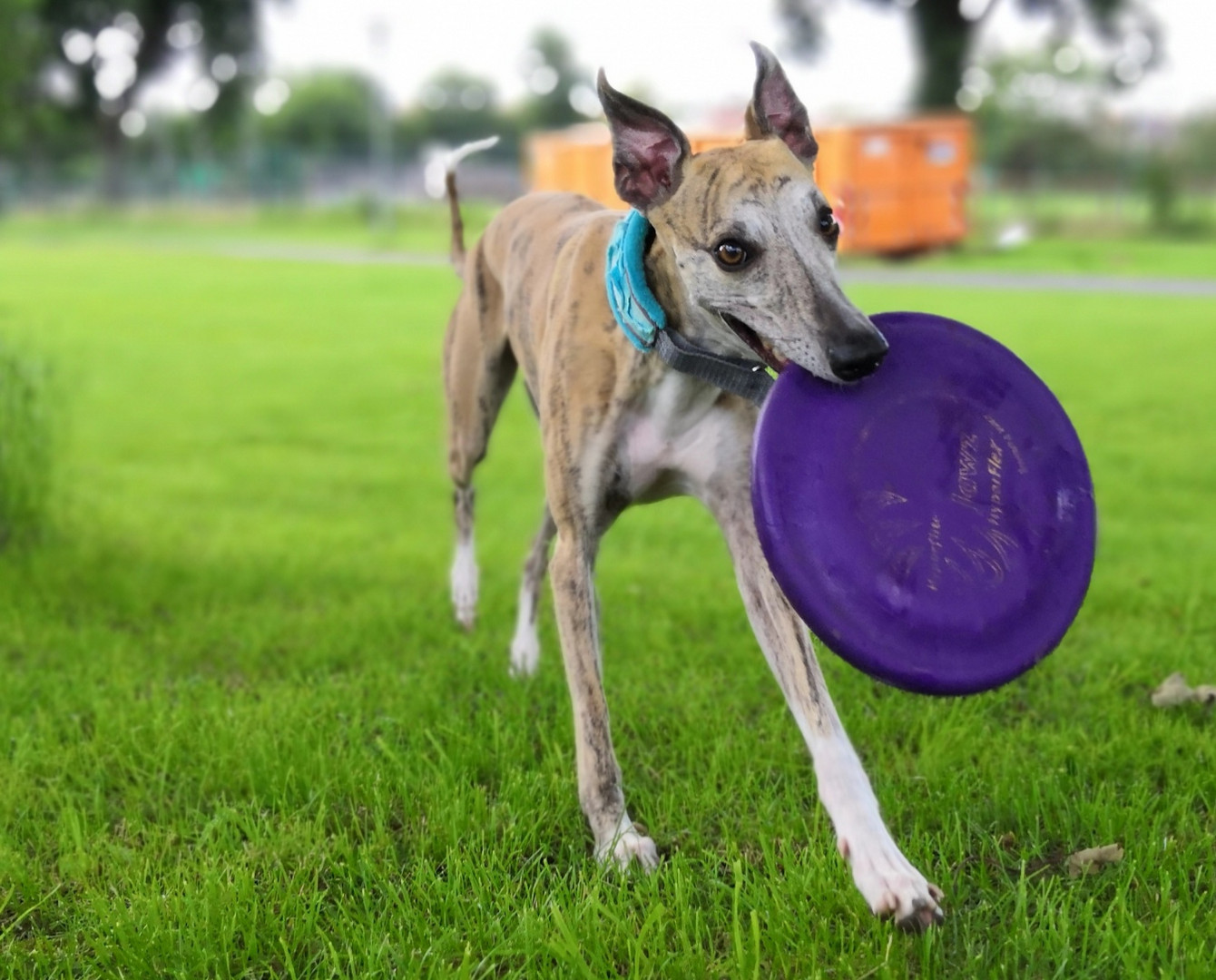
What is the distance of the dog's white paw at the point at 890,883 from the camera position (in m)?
2.51

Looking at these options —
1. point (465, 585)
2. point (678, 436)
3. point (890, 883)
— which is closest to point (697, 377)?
point (678, 436)

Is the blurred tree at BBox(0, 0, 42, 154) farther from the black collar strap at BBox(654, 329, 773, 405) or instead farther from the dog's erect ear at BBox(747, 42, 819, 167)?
the black collar strap at BBox(654, 329, 773, 405)

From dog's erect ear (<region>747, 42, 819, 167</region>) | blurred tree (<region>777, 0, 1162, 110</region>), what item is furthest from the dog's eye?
blurred tree (<region>777, 0, 1162, 110</region>)

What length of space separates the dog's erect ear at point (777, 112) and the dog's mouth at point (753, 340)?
1.89 feet

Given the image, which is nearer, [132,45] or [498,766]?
[498,766]

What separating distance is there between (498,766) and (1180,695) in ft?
6.51

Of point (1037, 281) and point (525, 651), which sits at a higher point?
point (525, 651)

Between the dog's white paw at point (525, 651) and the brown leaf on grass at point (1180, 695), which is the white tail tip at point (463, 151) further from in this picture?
the brown leaf on grass at point (1180, 695)

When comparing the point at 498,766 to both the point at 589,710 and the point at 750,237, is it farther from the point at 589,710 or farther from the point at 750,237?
the point at 750,237

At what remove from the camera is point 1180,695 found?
3682 millimetres

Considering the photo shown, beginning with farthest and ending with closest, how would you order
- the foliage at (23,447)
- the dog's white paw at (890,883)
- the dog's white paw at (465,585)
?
the foliage at (23,447) < the dog's white paw at (465,585) < the dog's white paw at (890,883)

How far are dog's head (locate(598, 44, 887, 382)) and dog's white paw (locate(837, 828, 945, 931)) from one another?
3.21ft

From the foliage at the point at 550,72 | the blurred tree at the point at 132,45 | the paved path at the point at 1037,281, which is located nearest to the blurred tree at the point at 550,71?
the foliage at the point at 550,72

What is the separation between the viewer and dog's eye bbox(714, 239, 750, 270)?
2.74m
